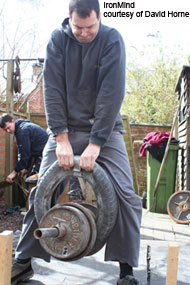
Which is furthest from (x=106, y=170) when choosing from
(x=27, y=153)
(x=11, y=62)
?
(x=11, y=62)

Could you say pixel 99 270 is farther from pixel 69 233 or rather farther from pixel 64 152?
pixel 64 152

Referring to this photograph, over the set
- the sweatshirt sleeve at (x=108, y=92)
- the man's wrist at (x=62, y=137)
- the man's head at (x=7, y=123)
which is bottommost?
the man's head at (x=7, y=123)

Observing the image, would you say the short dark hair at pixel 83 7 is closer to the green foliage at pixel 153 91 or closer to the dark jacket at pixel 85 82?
the dark jacket at pixel 85 82

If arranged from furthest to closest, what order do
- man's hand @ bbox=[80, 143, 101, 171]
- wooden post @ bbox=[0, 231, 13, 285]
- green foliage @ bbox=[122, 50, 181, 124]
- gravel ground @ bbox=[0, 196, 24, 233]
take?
green foliage @ bbox=[122, 50, 181, 124], gravel ground @ bbox=[0, 196, 24, 233], man's hand @ bbox=[80, 143, 101, 171], wooden post @ bbox=[0, 231, 13, 285]

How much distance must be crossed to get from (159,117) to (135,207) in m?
12.7

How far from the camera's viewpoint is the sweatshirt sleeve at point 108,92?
1907 mm

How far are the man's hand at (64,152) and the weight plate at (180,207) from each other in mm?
3740

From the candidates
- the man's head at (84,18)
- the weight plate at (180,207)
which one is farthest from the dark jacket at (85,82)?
the weight plate at (180,207)

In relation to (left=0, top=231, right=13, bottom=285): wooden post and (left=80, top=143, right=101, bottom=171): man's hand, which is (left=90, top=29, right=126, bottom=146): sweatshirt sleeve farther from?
(left=0, top=231, right=13, bottom=285): wooden post

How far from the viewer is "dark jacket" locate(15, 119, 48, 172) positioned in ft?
15.3

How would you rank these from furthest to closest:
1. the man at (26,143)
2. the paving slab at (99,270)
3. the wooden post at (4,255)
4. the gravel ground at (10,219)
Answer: the man at (26,143) → the gravel ground at (10,219) → the paving slab at (99,270) → the wooden post at (4,255)

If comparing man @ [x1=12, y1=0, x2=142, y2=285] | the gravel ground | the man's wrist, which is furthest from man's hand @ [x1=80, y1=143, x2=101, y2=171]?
the gravel ground

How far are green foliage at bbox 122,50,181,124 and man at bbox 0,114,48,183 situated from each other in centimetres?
995

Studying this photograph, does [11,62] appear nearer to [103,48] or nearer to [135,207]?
[103,48]
